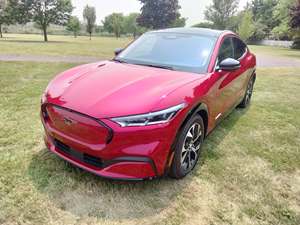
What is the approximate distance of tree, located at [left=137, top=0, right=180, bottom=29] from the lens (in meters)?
48.5

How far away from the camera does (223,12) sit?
197 ft

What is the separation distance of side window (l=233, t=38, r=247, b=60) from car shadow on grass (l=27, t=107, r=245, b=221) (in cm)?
229

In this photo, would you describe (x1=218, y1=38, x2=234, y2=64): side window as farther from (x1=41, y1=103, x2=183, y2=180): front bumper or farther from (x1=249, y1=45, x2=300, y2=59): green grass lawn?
(x1=249, y1=45, x2=300, y2=59): green grass lawn

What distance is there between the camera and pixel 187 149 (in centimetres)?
261

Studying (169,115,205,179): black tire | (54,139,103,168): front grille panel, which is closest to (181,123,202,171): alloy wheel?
(169,115,205,179): black tire

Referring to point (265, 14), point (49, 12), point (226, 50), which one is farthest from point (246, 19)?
point (226, 50)

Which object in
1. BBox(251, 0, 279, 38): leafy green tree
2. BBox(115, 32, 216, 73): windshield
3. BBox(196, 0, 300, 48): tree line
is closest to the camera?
BBox(115, 32, 216, 73): windshield

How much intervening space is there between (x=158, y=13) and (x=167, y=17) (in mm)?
1961

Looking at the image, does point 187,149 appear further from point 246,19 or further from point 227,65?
point 246,19

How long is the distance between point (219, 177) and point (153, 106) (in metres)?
1.23

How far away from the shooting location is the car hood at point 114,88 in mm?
2115

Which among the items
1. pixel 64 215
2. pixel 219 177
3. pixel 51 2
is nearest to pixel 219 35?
pixel 219 177

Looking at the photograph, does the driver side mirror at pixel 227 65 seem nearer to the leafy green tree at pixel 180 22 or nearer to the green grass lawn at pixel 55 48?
the green grass lawn at pixel 55 48

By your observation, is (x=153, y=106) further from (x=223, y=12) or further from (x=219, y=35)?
(x=223, y=12)
